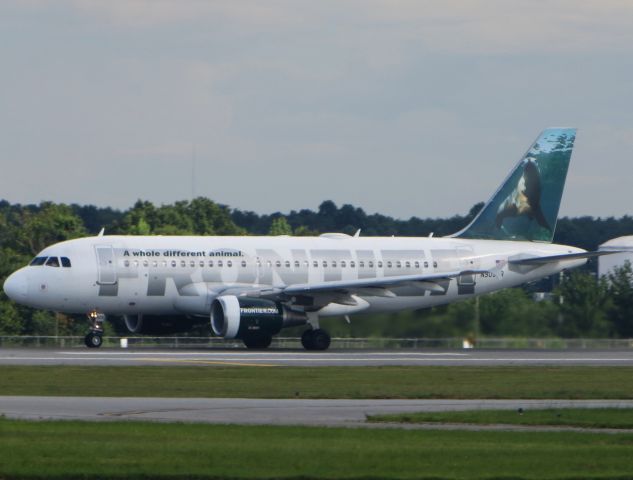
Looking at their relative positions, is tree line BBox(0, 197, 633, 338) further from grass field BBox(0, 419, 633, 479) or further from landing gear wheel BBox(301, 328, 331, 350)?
grass field BBox(0, 419, 633, 479)

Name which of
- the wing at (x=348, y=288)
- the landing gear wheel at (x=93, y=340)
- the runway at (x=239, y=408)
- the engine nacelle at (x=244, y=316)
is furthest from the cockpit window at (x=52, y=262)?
the runway at (x=239, y=408)

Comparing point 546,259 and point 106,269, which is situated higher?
point 546,259

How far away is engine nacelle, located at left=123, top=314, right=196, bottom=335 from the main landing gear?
2.04 m

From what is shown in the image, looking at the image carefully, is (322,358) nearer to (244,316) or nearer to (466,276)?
(244,316)

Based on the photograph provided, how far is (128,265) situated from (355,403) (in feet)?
85.8

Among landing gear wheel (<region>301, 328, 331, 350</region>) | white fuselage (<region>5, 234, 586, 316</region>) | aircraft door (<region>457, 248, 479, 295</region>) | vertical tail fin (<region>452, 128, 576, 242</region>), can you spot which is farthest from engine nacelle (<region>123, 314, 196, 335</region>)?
vertical tail fin (<region>452, 128, 576, 242</region>)

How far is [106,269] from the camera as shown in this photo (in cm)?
5216

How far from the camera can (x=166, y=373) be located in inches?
1437

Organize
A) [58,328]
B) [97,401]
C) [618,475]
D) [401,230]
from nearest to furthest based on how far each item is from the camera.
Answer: [618,475]
[97,401]
[58,328]
[401,230]

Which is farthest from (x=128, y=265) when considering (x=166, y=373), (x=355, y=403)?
(x=355, y=403)

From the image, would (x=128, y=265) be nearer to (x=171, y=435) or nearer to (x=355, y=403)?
(x=355, y=403)

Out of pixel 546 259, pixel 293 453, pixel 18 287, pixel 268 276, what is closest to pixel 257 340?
pixel 268 276

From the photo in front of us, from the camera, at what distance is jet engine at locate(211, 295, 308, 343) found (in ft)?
167

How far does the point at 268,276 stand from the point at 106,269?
259 inches
